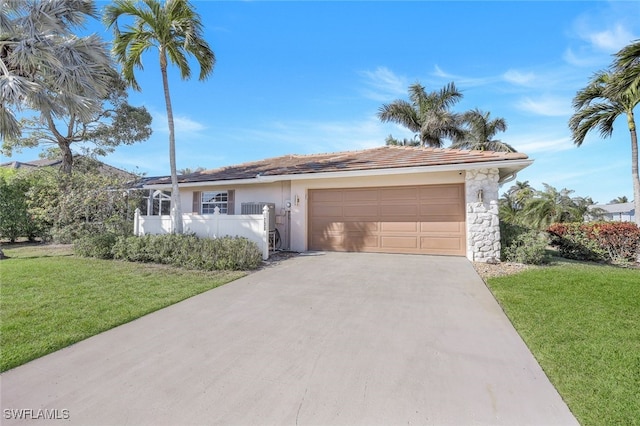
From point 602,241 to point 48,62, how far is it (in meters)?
18.8

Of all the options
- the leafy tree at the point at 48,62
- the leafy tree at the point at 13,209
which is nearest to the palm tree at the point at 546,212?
the leafy tree at the point at 48,62

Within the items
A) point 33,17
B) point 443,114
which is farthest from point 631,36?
point 33,17

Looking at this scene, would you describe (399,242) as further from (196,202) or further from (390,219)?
(196,202)

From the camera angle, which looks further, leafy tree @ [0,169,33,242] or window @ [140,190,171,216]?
leafy tree @ [0,169,33,242]

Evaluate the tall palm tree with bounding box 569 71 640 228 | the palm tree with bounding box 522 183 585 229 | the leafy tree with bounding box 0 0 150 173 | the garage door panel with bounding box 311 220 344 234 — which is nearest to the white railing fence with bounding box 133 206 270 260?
the garage door panel with bounding box 311 220 344 234

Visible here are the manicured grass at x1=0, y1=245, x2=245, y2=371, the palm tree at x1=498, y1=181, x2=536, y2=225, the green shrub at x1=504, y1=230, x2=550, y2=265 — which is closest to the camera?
the manicured grass at x1=0, y1=245, x2=245, y2=371

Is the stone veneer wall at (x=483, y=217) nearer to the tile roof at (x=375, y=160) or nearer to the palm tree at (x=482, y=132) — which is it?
the tile roof at (x=375, y=160)

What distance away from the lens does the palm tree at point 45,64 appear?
8.30 m

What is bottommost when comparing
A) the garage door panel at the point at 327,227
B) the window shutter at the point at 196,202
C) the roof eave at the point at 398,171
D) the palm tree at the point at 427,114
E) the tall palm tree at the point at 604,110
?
the garage door panel at the point at 327,227

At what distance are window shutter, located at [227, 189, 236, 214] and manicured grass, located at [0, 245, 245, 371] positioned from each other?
196 inches

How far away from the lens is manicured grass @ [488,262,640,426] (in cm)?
247

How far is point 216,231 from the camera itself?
1012cm

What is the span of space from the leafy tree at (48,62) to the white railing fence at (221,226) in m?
4.08

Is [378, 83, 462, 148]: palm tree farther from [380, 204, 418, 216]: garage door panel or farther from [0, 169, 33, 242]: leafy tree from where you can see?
[0, 169, 33, 242]: leafy tree
